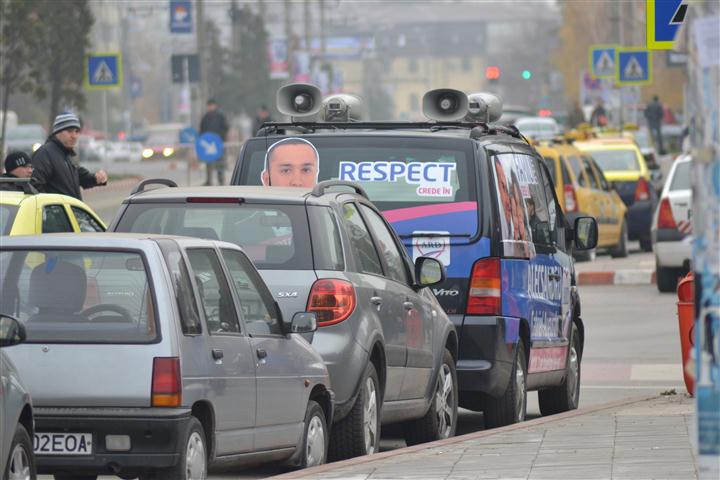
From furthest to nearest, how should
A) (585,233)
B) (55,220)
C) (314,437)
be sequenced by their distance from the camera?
(585,233) → (55,220) → (314,437)

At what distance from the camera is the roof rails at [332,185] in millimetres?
10609

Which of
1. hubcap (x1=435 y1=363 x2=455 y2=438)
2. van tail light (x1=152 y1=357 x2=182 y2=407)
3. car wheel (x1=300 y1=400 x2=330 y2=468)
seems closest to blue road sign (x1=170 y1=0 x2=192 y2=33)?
hubcap (x1=435 y1=363 x2=455 y2=438)

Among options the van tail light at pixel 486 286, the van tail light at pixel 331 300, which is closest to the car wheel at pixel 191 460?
the van tail light at pixel 331 300

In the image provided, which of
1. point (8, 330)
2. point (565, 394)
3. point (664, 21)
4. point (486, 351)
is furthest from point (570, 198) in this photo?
point (8, 330)

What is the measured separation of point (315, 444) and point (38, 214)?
127 inches

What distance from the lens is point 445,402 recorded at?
11.9 meters

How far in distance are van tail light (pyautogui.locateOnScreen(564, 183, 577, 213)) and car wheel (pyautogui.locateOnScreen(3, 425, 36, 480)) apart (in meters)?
19.7

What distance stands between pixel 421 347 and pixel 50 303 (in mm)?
3275

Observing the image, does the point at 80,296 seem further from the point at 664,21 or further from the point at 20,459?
the point at 664,21

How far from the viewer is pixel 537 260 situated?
1300cm

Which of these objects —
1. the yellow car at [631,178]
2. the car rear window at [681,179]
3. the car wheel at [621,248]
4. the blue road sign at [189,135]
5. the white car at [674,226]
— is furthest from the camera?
the blue road sign at [189,135]

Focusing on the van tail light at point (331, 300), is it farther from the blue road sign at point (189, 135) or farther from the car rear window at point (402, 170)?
the blue road sign at point (189, 135)

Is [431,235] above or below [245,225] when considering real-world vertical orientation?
below

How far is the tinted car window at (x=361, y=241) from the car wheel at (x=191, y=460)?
89.2 inches
